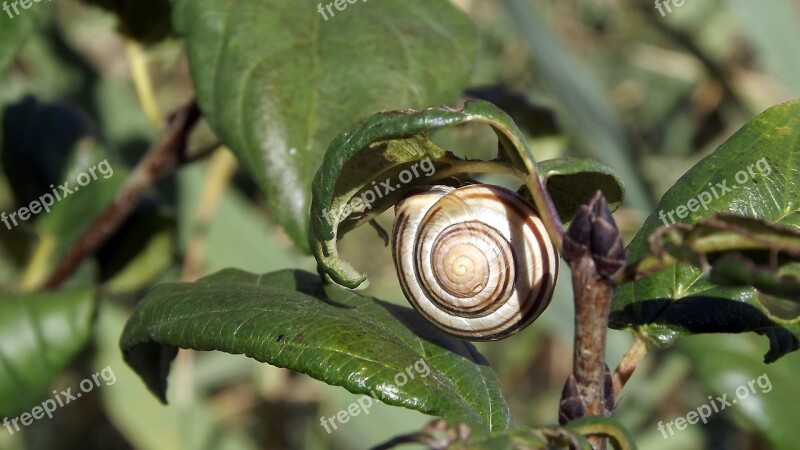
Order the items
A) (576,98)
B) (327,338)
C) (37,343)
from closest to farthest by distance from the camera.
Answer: (327,338), (37,343), (576,98)

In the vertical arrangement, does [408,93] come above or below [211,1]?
below

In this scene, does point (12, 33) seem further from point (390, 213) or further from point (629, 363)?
point (390, 213)

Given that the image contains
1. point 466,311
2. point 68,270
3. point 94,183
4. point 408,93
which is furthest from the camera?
point 94,183

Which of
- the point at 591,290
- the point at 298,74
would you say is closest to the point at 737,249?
the point at 591,290

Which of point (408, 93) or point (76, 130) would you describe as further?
point (76, 130)

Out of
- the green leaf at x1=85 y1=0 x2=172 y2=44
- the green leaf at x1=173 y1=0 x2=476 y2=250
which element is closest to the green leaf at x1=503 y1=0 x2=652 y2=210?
the green leaf at x1=85 y1=0 x2=172 y2=44

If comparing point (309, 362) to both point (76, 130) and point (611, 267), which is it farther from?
point (76, 130)

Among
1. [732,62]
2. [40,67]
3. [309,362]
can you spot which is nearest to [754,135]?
[309,362]
